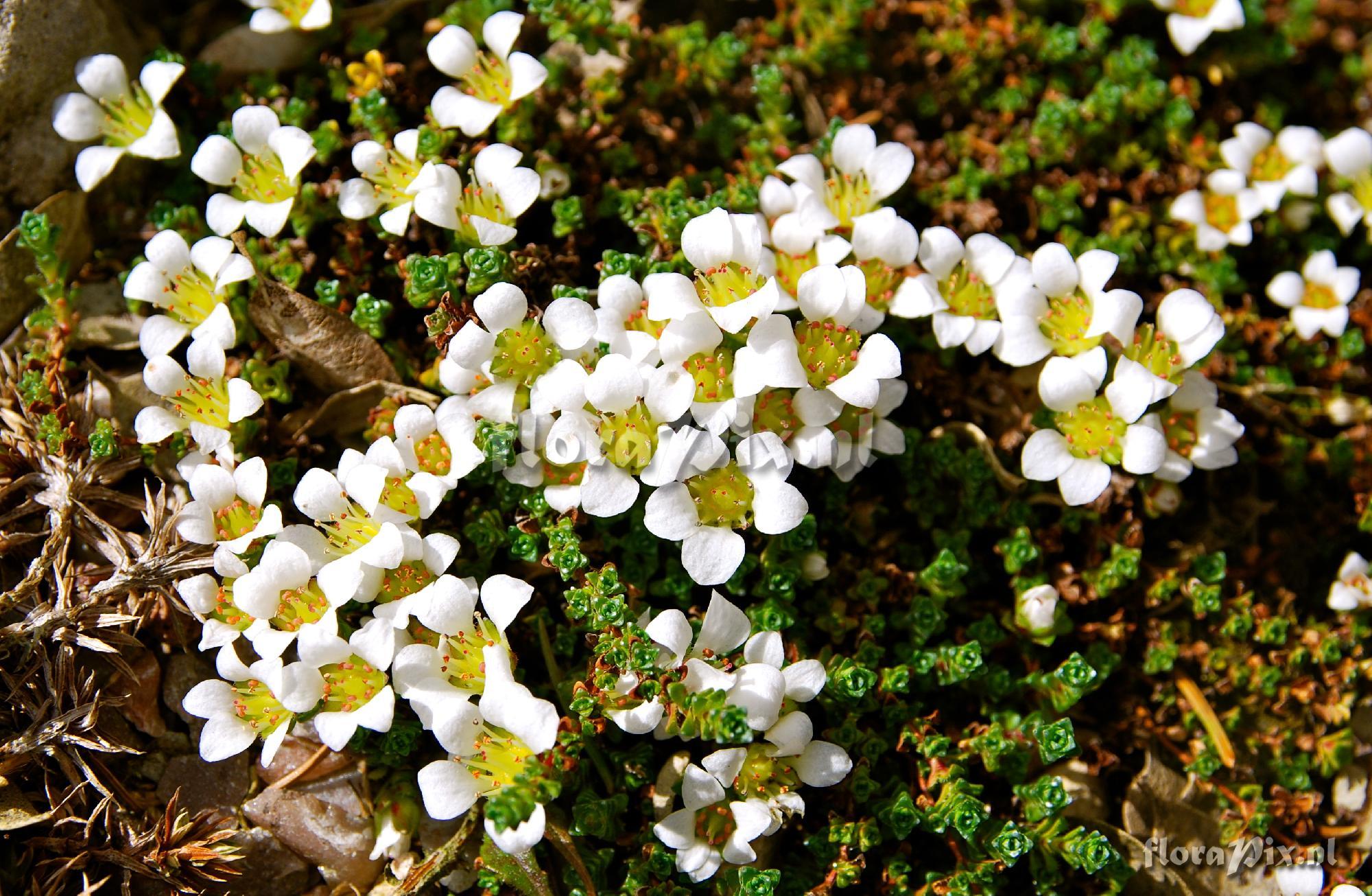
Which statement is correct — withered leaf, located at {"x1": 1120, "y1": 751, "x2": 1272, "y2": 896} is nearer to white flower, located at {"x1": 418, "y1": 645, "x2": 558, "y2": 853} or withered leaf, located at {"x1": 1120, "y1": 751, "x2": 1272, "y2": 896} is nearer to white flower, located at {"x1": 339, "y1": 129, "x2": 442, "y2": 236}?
white flower, located at {"x1": 418, "y1": 645, "x2": 558, "y2": 853}

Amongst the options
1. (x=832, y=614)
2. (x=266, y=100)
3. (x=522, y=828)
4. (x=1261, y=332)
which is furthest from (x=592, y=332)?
(x=1261, y=332)

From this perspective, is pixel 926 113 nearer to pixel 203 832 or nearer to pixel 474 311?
pixel 474 311

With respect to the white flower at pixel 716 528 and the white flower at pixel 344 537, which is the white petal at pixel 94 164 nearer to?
the white flower at pixel 344 537

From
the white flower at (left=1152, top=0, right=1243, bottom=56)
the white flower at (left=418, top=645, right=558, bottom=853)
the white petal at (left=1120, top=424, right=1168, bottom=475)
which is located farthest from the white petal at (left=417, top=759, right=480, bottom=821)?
the white flower at (left=1152, top=0, right=1243, bottom=56)

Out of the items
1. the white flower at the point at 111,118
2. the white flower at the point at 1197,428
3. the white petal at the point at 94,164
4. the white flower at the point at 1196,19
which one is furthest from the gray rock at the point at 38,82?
the white flower at the point at 1196,19

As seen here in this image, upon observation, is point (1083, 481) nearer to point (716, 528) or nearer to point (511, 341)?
point (716, 528)

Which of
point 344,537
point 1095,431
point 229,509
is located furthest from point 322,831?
point 1095,431

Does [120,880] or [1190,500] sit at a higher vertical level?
[120,880]
